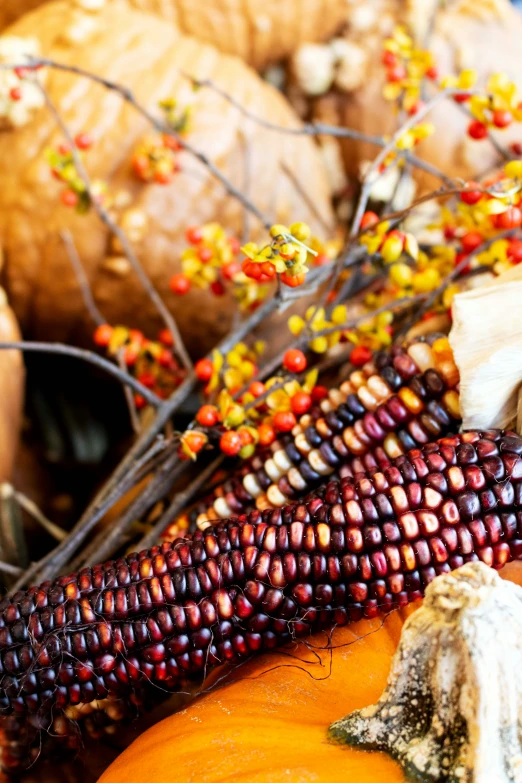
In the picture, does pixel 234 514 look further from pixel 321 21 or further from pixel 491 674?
pixel 321 21

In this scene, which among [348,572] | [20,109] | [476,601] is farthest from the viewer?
[20,109]

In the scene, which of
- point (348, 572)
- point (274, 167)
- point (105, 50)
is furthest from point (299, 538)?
point (105, 50)

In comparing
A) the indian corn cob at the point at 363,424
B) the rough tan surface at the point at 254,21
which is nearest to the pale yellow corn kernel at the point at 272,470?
the indian corn cob at the point at 363,424

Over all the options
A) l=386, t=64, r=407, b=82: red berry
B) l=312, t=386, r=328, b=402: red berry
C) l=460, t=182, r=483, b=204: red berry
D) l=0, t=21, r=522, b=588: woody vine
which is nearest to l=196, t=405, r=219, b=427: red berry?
l=0, t=21, r=522, b=588: woody vine

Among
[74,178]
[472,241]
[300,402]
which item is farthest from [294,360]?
[74,178]

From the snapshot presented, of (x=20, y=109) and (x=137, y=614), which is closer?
(x=137, y=614)

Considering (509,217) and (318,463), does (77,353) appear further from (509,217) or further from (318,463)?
(509,217)
